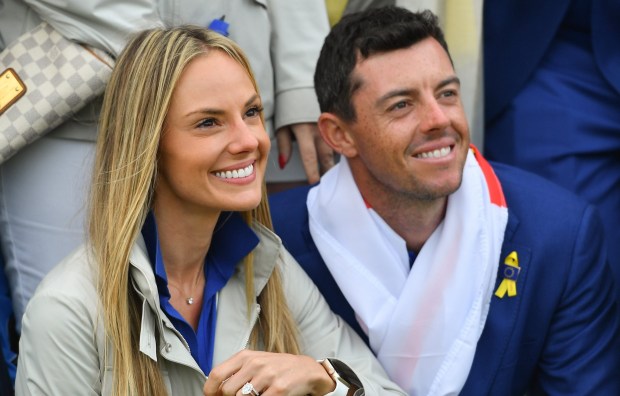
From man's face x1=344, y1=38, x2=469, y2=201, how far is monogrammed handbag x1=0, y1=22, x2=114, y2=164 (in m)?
0.81

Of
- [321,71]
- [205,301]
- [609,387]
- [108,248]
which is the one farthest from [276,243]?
[609,387]

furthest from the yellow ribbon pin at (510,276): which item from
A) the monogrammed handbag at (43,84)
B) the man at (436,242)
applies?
the monogrammed handbag at (43,84)

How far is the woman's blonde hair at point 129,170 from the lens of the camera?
2541 millimetres

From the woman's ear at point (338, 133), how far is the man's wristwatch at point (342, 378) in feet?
2.72

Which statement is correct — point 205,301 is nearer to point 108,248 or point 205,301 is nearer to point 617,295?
point 108,248

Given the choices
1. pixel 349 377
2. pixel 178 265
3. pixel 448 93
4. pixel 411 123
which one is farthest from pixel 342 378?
pixel 448 93

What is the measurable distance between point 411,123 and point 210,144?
0.77m

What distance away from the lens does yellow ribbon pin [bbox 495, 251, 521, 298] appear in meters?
3.22

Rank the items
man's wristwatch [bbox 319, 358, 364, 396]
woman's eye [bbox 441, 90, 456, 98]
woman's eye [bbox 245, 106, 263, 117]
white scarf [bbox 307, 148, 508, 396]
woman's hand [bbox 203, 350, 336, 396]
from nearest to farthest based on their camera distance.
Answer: woman's hand [bbox 203, 350, 336, 396] → man's wristwatch [bbox 319, 358, 364, 396] → woman's eye [bbox 245, 106, 263, 117] → white scarf [bbox 307, 148, 508, 396] → woman's eye [bbox 441, 90, 456, 98]

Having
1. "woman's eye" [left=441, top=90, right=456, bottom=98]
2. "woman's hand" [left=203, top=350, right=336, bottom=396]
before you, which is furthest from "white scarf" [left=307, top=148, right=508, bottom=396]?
"woman's hand" [left=203, top=350, right=336, bottom=396]

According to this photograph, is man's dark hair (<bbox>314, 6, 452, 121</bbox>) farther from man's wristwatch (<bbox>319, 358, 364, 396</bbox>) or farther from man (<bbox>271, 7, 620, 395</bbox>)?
man's wristwatch (<bbox>319, 358, 364, 396</bbox>)

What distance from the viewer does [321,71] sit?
11.0 feet

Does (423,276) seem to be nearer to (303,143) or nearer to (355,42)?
(303,143)

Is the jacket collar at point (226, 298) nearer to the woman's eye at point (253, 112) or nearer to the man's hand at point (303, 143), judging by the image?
the woman's eye at point (253, 112)
